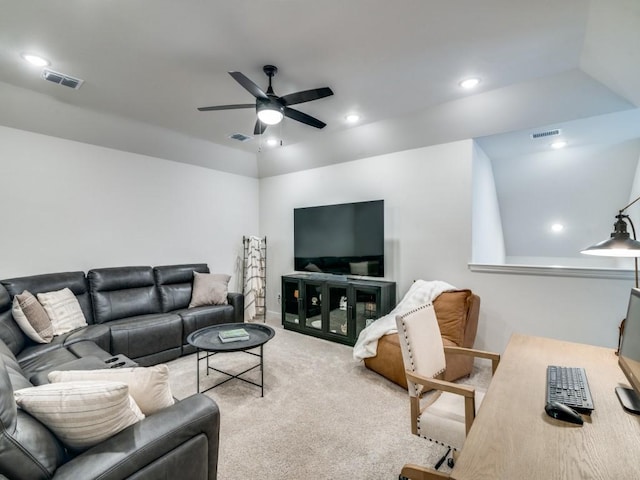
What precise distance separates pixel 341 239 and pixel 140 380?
3.31 metres

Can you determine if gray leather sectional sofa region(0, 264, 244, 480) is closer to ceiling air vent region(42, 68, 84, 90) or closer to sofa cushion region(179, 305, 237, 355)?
sofa cushion region(179, 305, 237, 355)

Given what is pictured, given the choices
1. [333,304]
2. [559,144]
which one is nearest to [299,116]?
[333,304]

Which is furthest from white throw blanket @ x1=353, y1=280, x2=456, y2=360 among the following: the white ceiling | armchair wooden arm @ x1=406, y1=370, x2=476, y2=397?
the white ceiling

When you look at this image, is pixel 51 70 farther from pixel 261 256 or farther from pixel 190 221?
pixel 261 256

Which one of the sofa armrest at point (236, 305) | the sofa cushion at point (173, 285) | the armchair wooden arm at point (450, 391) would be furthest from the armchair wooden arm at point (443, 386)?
the sofa cushion at point (173, 285)

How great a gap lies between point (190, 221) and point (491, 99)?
14.5ft

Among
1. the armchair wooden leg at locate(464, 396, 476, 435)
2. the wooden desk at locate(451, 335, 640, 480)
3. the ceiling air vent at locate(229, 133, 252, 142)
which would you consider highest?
the ceiling air vent at locate(229, 133, 252, 142)

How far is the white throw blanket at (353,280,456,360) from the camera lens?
126 inches

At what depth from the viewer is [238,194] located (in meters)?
5.64

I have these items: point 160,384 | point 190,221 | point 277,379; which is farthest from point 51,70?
point 277,379

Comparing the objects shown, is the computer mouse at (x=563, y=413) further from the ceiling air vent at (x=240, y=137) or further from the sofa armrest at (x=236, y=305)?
the ceiling air vent at (x=240, y=137)

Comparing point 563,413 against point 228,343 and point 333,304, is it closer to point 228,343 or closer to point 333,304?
point 228,343

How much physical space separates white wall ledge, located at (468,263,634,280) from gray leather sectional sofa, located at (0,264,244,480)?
3.19 metres

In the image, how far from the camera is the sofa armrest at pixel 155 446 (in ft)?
3.63
